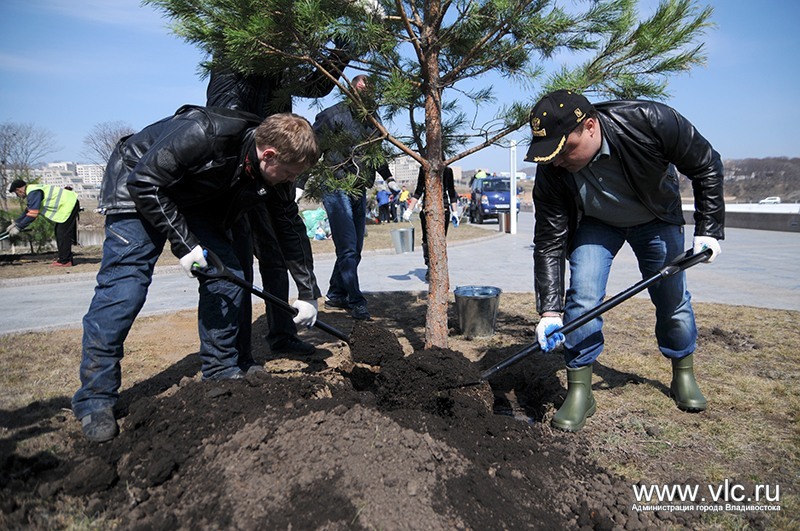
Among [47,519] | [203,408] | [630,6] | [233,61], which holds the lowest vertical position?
[47,519]

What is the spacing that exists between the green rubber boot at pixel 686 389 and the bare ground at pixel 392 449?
7 cm

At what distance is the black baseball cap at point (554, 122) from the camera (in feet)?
7.77

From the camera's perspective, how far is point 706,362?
3.62 metres

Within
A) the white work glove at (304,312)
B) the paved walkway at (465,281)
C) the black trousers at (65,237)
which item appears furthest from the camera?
the black trousers at (65,237)

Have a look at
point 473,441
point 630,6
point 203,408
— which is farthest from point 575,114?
point 203,408

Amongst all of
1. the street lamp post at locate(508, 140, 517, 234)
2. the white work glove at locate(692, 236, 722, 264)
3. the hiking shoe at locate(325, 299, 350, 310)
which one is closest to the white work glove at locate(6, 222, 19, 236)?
the hiking shoe at locate(325, 299, 350, 310)

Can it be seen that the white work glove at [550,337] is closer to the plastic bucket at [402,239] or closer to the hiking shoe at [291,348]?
the hiking shoe at [291,348]

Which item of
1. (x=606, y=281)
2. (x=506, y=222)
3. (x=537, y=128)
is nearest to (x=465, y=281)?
(x=606, y=281)

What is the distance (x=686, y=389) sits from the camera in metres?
2.92

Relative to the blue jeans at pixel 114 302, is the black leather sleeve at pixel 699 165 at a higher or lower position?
higher

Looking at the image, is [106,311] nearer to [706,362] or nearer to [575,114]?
[575,114]

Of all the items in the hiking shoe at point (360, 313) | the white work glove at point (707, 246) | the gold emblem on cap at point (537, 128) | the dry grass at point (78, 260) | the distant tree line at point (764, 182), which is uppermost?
the distant tree line at point (764, 182)

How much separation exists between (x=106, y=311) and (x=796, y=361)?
13.6ft

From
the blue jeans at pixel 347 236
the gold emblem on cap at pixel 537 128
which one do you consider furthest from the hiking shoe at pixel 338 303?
the gold emblem on cap at pixel 537 128
